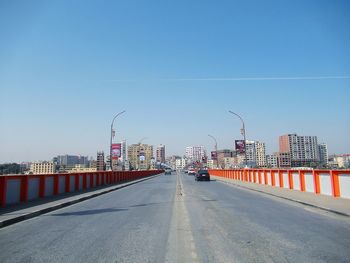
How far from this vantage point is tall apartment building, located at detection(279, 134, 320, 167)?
96.8m

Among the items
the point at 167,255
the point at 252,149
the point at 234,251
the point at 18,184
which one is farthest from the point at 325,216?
the point at 252,149

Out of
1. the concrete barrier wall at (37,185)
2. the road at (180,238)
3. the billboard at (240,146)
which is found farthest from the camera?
the billboard at (240,146)

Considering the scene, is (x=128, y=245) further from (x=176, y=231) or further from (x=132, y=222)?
(x=132, y=222)

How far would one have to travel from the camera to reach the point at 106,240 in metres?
7.75

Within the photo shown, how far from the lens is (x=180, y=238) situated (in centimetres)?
778

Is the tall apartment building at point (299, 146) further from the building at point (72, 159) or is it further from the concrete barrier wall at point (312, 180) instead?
the building at point (72, 159)

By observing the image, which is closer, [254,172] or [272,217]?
[272,217]

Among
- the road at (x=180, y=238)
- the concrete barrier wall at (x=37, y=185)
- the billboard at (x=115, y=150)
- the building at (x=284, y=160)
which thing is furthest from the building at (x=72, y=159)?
the road at (x=180, y=238)

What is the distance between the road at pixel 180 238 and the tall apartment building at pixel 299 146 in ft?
283

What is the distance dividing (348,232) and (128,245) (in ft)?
17.7

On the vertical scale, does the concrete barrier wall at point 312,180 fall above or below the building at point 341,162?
below

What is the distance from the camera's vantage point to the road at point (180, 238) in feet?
20.5

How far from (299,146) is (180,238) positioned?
102m

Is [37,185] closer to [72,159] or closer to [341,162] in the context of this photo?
[341,162]
